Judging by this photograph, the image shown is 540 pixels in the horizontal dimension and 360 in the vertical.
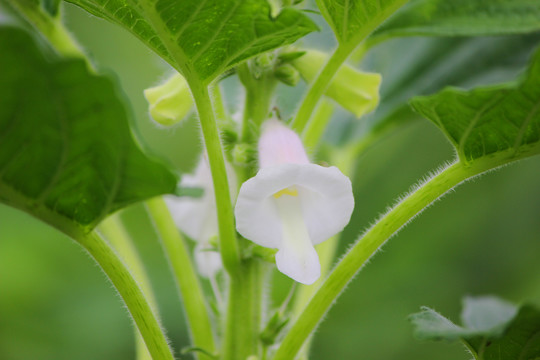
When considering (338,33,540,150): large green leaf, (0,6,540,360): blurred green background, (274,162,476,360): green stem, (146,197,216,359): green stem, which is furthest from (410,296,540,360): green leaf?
(0,6,540,360): blurred green background

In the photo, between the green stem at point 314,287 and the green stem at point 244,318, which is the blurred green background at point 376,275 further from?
the green stem at point 244,318

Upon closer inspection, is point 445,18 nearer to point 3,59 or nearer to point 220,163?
point 220,163

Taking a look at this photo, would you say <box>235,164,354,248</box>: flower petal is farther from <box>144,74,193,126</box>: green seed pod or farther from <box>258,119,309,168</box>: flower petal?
<box>144,74,193,126</box>: green seed pod

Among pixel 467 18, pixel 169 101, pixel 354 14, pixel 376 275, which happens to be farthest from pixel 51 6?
pixel 376 275

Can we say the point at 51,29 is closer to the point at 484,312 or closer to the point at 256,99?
the point at 256,99

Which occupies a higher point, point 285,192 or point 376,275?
point 376,275
